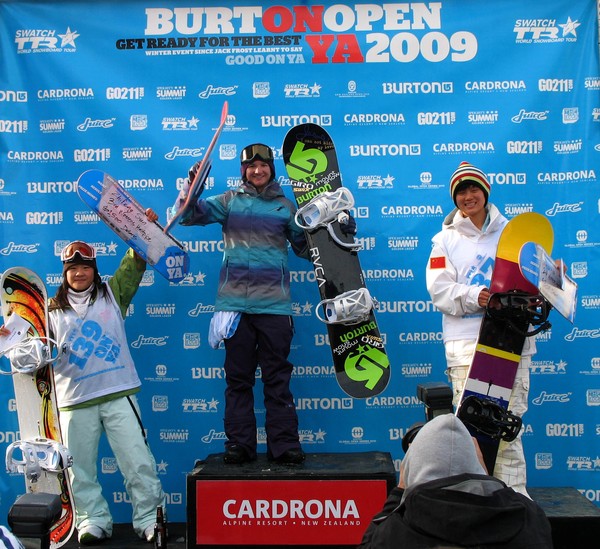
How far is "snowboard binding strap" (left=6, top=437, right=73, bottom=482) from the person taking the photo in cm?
332

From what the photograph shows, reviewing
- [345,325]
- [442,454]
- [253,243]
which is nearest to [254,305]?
[253,243]

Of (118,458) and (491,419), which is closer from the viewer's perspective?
(491,419)

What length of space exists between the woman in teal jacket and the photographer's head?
5.96ft

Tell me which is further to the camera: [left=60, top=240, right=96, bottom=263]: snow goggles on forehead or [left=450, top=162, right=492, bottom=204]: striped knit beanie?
[left=60, top=240, right=96, bottom=263]: snow goggles on forehead

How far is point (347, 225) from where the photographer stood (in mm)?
3717

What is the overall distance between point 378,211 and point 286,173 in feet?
2.04

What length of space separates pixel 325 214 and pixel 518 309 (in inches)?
44.2

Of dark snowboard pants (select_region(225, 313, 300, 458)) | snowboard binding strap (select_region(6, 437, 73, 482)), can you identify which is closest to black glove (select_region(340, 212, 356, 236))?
dark snowboard pants (select_region(225, 313, 300, 458))

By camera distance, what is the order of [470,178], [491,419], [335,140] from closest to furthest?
[491,419] → [470,178] → [335,140]

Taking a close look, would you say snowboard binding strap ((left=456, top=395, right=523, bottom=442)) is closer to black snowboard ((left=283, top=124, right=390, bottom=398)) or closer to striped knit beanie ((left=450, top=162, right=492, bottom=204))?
black snowboard ((left=283, top=124, right=390, bottom=398))

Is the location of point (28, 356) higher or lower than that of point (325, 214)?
lower

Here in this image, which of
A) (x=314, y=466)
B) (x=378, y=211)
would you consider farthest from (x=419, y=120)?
(x=314, y=466)

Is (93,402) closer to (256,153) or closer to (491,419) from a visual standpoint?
(256,153)

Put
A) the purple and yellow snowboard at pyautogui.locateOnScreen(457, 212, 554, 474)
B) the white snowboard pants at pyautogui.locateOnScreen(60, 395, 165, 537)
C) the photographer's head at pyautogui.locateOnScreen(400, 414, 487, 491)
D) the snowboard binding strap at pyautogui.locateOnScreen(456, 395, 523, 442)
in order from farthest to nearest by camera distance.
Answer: the white snowboard pants at pyautogui.locateOnScreen(60, 395, 165, 537), the purple and yellow snowboard at pyautogui.locateOnScreen(457, 212, 554, 474), the snowboard binding strap at pyautogui.locateOnScreen(456, 395, 523, 442), the photographer's head at pyautogui.locateOnScreen(400, 414, 487, 491)
